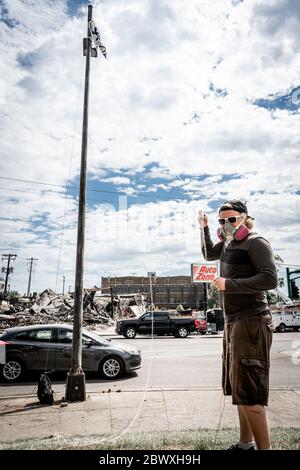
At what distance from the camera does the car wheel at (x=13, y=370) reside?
917cm

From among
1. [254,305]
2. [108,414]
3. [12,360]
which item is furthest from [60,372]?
[254,305]

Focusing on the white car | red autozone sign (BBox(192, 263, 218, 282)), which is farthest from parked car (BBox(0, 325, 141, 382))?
red autozone sign (BBox(192, 263, 218, 282))

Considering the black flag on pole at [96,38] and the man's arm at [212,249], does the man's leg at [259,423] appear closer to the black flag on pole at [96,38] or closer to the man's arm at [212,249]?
the man's arm at [212,249]

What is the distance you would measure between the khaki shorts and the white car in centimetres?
2680

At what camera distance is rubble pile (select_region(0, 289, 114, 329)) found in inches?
1129

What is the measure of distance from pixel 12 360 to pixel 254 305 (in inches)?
325

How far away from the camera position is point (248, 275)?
3.01m

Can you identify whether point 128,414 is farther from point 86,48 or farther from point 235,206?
point 86,48

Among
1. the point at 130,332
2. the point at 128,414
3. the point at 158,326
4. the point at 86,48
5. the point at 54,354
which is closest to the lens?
the point at 128,414

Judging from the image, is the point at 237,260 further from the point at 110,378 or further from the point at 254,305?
the point at 110,378

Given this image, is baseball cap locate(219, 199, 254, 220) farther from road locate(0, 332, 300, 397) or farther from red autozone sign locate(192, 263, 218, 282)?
red autozone sign locate(192, 263, 218, 282)

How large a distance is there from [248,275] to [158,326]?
20728 mm

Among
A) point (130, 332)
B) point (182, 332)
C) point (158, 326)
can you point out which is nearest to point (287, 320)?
point (182, 332)

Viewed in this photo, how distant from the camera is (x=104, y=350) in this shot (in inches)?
370
